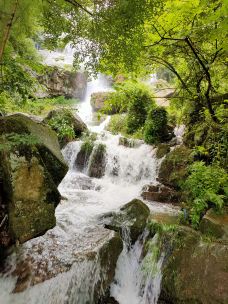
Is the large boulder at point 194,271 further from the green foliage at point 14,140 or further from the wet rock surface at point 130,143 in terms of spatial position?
the wet rock surface at point 130,143

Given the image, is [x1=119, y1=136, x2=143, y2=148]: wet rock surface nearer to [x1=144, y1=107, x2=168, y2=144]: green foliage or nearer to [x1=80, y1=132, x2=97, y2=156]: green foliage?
[x1=144, y1=107, x2=168, y2=144]: green foliage

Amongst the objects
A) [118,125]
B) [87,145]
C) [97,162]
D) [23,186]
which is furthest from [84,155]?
[23,186]

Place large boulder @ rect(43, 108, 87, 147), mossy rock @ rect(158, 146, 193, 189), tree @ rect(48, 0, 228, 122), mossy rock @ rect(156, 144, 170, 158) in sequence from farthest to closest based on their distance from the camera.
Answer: large boulder @ rect(43, 108, 87, 147) < mossy rock @ rect(156, 144, 170, 158) < mossy rock @ rect(158, 146, 193, 189) < tree @ rect(48, 0, 228, 122)

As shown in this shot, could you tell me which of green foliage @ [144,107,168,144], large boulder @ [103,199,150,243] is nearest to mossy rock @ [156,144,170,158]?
green foliage @ [144,107,168,144]

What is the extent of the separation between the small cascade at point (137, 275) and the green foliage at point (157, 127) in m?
5.75

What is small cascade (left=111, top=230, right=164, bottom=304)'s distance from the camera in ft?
15.3

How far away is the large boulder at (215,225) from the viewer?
4991 mm

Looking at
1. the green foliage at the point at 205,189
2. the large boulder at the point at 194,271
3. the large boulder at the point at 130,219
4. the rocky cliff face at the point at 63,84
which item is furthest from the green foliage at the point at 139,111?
the large boulder at the point at 194,271

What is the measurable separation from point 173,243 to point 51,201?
7.91ft

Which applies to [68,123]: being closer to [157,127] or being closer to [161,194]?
[157,127]

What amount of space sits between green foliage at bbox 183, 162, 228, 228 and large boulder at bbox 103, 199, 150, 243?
103 centimetres

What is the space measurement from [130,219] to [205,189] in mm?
1725

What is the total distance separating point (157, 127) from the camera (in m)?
10.4

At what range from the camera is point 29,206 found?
357cm
